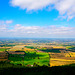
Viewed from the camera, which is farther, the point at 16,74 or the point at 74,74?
the point at 16,74

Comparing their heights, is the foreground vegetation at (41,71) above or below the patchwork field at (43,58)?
above

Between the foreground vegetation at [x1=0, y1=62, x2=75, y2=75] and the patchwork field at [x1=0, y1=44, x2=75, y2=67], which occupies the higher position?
the foreground vegetation at [x1=0, y1=62, x2=75, y2=75]

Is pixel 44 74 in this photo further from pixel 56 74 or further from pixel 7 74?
pixel 7 74

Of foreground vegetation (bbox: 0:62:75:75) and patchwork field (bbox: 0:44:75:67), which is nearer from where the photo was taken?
foreground vegetation (bbox: 0:62:75:75)

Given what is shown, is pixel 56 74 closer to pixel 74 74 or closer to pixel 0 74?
pixel 74 74

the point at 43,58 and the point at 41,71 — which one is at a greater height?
the point at 41,71

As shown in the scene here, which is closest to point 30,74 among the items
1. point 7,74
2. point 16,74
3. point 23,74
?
point 23,74

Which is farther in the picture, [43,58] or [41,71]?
[43,58]

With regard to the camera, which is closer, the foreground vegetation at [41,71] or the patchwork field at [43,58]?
the foreground vegetation at [41,71]

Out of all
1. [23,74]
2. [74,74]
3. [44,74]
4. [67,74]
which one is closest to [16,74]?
[23,74]
